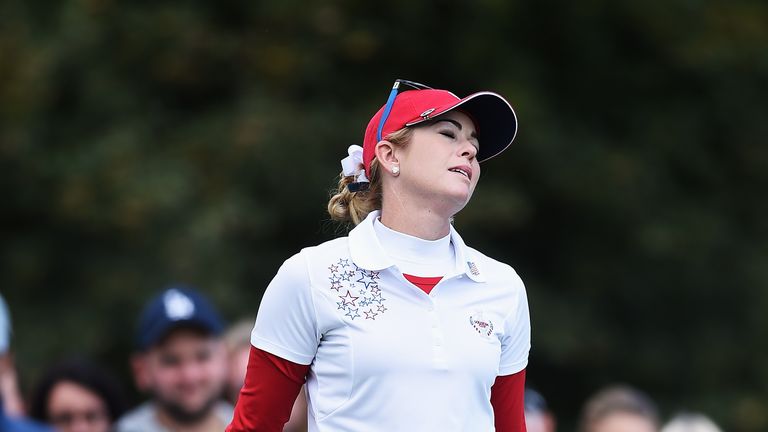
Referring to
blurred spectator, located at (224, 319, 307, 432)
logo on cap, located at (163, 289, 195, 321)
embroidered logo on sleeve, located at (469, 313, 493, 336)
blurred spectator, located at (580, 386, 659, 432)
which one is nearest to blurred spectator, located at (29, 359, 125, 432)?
logo on cap, located at (163, 289, 195, 321)

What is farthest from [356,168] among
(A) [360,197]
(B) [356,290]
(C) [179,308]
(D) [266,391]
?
(C) [179,308]

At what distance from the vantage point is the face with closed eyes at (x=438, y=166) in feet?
10.7

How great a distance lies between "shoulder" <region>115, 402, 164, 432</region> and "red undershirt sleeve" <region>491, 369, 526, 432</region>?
2478mm

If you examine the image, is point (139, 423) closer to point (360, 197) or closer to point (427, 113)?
point (360, 197)

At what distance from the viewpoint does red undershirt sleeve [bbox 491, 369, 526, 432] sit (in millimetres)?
3387

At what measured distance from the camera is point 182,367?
218 inches

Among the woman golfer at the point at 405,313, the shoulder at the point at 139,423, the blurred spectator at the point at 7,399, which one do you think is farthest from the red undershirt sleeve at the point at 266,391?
the shoulder at the point at 139,423

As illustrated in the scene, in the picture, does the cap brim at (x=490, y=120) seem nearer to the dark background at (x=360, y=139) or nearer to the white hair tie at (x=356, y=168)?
the white hair tie at (x=356, y=168)

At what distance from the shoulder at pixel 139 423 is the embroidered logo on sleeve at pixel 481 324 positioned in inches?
104

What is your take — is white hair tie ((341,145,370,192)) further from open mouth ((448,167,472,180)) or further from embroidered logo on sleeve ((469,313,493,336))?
embroidered logo on sleeve ((469,313,493,336))

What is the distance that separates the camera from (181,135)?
9875 mm

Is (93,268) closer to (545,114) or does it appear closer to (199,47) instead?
(199,47)

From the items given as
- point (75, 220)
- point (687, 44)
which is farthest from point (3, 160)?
point (687, 44)

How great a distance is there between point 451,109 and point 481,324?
0.57m
